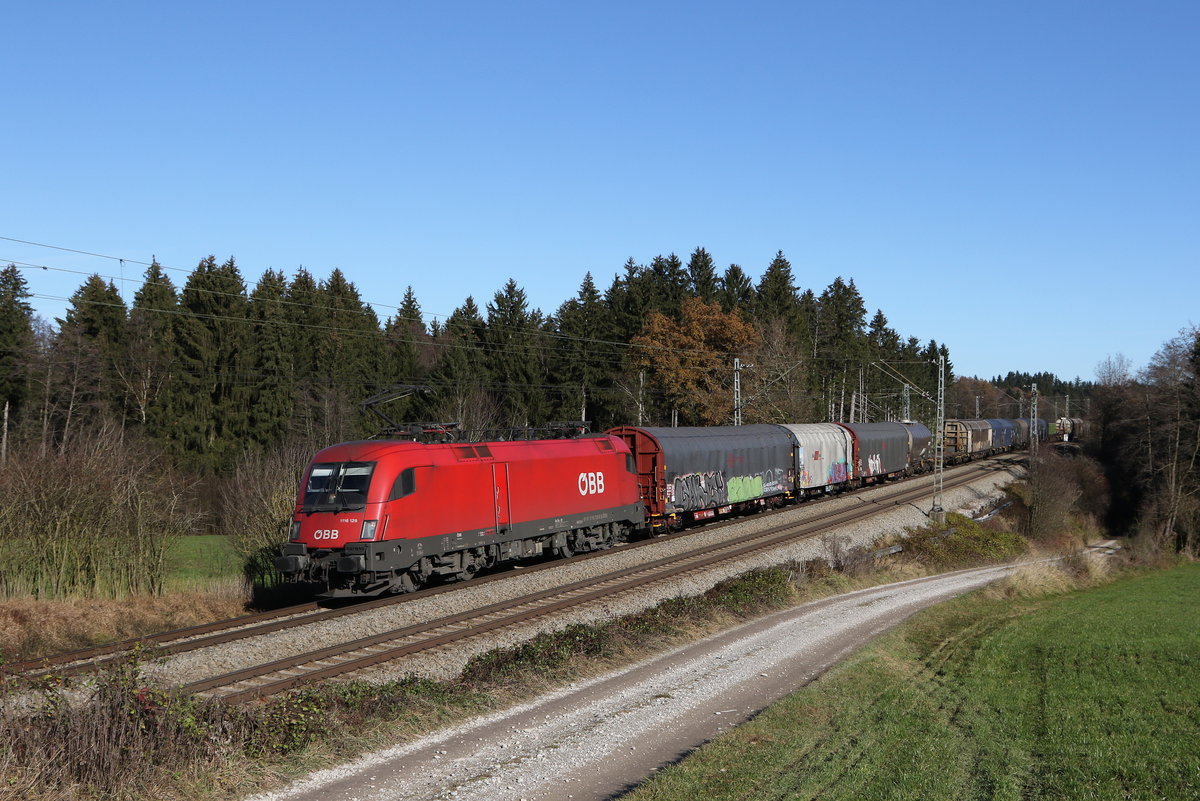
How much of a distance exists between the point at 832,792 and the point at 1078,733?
5165 millimetres

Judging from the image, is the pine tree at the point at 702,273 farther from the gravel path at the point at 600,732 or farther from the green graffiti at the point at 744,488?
the gravel path at the point at 600,732

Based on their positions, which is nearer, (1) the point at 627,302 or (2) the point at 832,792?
(2) the point at 832,792

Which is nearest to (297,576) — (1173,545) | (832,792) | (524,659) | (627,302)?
(524,659)

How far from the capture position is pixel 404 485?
66.9 ft

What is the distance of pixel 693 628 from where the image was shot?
18.5 meters

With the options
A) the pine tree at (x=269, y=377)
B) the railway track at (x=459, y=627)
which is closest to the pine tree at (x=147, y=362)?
the pine tree at (x=269, y=377)

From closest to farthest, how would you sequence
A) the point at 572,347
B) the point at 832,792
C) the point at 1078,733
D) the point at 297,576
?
the point at 832,792 < the point at 1078,733 < the point at 297,576 < the point at 572,347

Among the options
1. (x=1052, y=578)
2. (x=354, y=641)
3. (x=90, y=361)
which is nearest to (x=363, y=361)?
(x=90, y=361)

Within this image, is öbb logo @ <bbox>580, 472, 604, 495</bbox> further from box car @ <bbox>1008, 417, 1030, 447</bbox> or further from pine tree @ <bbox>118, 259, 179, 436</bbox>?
box car @ <bbox>1008, 417, 1030, 447</bbox>

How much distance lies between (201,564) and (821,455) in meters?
28.9

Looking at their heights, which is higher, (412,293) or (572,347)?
(412,293)

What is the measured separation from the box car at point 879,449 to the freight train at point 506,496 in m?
8.86

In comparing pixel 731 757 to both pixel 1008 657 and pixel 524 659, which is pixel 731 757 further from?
pixel 1008 657

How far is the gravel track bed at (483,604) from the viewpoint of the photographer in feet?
49.5
